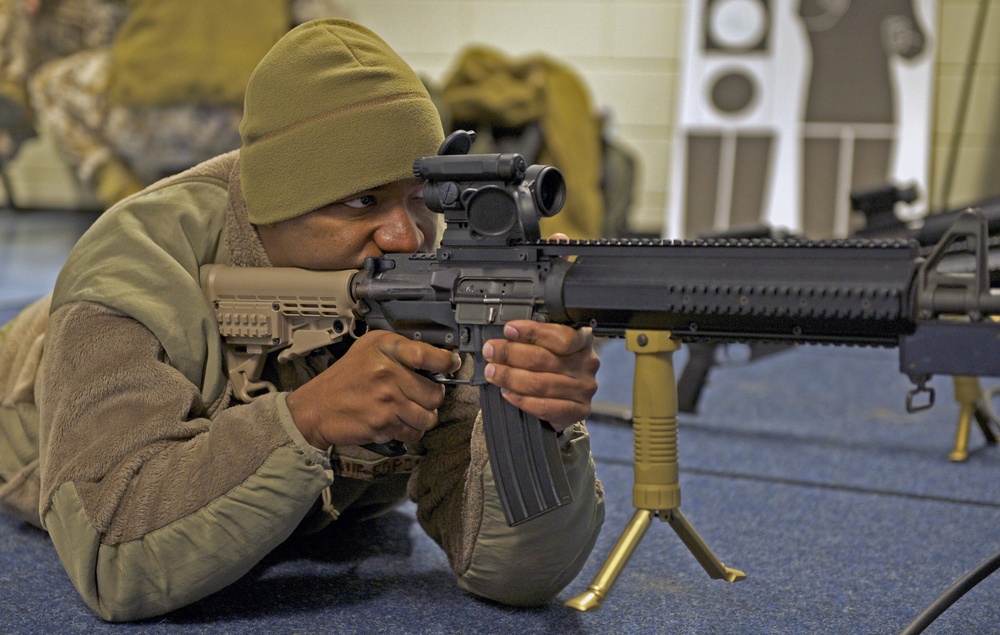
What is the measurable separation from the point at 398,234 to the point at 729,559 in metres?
0.72

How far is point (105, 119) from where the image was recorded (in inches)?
172

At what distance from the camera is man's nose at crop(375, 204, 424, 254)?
1.26 m

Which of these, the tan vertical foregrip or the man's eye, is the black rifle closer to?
the man's eye

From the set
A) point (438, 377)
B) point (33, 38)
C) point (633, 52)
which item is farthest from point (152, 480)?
point (633, 52)

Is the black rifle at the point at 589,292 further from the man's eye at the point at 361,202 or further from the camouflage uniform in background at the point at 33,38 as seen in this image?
the camouflage uniform in background at the point at 33,38

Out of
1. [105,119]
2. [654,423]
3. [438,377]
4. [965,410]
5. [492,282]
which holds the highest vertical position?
[492,282]

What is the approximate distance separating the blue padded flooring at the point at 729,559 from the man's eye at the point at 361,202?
51cm

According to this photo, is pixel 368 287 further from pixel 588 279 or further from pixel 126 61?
pixel 126 61

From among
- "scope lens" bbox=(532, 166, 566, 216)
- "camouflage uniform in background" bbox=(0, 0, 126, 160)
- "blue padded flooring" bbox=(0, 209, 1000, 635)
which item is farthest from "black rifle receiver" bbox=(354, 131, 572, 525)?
"camouflage uniform in background" bbox=(0, 0, 126, 160)

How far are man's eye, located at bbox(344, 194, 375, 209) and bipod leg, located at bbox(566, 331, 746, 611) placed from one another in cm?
40

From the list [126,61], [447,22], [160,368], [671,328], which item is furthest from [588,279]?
[447,22]

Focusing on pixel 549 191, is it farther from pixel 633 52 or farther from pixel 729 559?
pixel 633 52

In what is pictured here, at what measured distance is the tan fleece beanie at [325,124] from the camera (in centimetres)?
123

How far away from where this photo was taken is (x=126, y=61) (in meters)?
4.31
